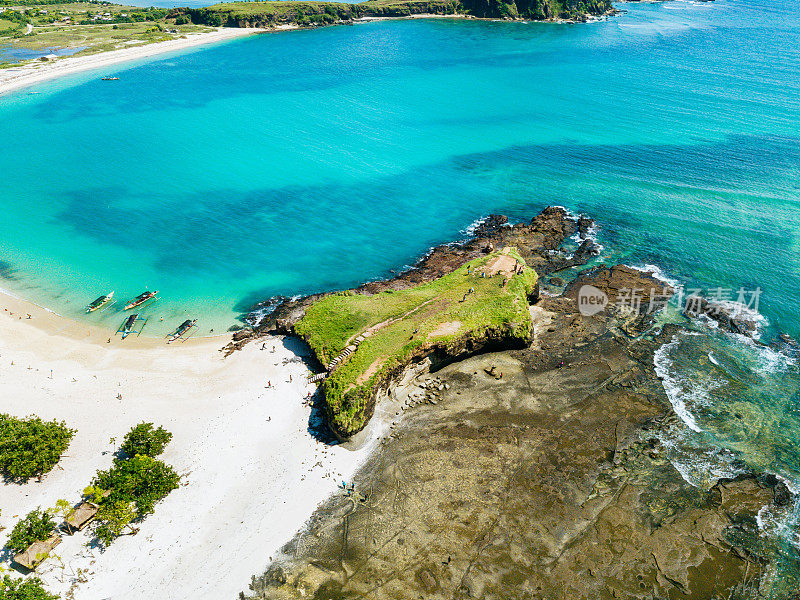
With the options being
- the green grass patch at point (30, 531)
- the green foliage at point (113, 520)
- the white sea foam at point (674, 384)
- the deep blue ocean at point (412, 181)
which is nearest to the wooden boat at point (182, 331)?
the deep blue ocean at point (412, 181)

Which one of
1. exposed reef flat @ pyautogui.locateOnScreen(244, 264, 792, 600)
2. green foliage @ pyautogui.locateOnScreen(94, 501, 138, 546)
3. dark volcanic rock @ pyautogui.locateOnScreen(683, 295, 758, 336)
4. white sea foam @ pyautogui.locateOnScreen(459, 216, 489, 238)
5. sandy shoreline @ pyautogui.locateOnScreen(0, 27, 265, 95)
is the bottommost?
exposed reef flat @ pyautogui.locateOnScreen(244, 264, 792, 600)

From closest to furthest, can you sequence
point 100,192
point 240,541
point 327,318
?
1. point 240,541
2. point 327,318
3. point 100,192

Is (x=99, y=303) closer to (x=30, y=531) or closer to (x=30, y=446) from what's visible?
(x=30, y=446)

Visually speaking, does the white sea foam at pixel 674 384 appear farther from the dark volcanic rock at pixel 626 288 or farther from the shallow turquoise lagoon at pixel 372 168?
the shallow turquoise lagoon at pixel 372 168

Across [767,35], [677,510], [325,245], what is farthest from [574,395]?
[767,35]

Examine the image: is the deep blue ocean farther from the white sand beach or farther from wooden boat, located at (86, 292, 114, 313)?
the white sand beach

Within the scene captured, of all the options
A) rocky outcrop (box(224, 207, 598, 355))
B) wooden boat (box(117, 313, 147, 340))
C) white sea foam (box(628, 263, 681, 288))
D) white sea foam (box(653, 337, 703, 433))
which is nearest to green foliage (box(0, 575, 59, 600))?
rocky outcrop (box(224, 207, 598, 355))

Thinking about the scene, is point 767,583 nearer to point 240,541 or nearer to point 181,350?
point 240,541
